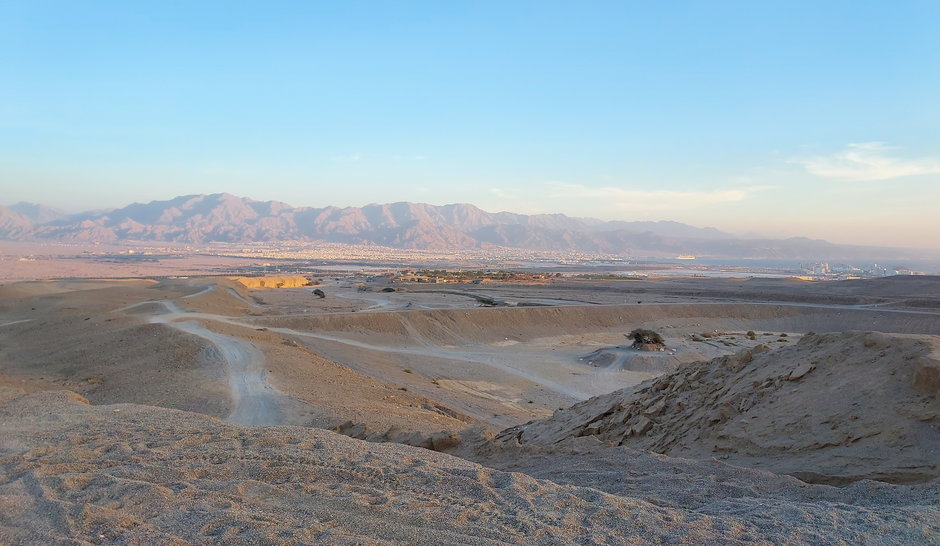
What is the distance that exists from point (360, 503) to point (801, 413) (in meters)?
8.25

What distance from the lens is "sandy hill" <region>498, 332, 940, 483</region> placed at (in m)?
8.95

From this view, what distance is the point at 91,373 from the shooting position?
22.7m

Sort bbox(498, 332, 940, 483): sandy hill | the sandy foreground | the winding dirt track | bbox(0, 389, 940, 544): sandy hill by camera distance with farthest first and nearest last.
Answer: the winding dirt track
bbox(498, 332, 940, 483): sandy hill
the sandy foreground
bbox(0, 389, 940, 544): sandy hill

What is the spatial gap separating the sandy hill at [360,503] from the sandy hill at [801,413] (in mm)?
1497

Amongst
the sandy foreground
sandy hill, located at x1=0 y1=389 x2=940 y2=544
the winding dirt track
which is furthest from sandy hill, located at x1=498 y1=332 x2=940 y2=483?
the winding dirt track

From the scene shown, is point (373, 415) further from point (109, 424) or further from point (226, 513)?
point (226, 513)

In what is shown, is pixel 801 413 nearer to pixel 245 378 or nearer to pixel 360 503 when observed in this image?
pixel 360 503

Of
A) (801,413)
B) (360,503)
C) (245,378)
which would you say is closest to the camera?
(360,503)

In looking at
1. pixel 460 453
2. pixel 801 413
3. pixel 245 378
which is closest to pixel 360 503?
pixel 460 453

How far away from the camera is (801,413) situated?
35.2ft

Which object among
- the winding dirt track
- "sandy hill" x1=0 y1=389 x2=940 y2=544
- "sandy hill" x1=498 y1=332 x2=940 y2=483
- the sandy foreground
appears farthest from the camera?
the winding dirt track

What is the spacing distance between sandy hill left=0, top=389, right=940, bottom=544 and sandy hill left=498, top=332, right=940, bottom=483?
4.91ft

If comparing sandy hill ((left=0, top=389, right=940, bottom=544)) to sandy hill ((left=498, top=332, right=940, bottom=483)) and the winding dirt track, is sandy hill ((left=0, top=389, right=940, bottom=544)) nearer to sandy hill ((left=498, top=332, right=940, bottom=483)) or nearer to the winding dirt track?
sandy hill ((left=498, top=332, right=940, bottom=483))

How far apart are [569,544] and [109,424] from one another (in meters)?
9.84
